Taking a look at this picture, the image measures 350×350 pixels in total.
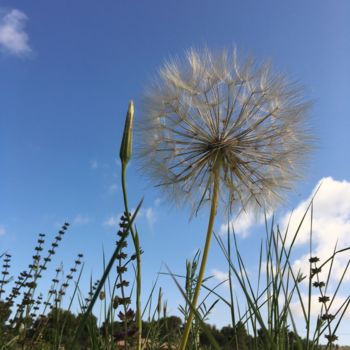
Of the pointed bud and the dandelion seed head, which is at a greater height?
the dandelion seed head

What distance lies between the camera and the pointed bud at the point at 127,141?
1.88m

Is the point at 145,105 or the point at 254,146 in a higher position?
the point at 145,105

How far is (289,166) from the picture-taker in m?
4.28

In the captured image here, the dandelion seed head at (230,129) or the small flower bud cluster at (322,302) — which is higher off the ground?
the dandelion seed head at (230,129)

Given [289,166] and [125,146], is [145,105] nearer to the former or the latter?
[289,166]

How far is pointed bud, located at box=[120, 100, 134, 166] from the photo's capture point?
73.9 inches

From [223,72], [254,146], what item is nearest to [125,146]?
[254,146]

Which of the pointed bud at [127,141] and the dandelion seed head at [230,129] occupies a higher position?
the dandelion seed head at [230,129]

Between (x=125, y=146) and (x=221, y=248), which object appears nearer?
(x=125, y=146)

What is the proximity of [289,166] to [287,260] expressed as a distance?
7.10 feet

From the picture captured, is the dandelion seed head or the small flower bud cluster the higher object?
the dandelion seed head

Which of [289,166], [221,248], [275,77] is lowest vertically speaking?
[221,248]

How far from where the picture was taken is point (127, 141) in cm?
192

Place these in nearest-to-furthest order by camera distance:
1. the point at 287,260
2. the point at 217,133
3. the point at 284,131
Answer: the point at 287,260 < the point at 217,133 < the point at 284,131
